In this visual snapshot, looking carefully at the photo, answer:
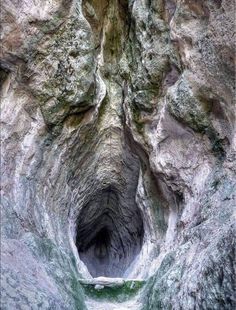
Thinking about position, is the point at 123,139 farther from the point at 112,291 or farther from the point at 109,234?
the point at 109,234

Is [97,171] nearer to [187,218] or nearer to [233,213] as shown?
[187,218]

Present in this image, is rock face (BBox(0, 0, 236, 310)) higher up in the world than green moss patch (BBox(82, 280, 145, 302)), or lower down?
higher up

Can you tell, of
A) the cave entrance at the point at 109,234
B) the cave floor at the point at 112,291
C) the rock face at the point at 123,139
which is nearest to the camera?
the rock face at the point at 123,139

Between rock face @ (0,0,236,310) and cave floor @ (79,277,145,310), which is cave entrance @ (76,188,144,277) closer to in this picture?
rock face @ (0,0,236,310)

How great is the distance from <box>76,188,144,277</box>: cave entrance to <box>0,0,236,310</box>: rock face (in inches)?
52.9

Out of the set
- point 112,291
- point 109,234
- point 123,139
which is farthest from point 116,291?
point 109,234

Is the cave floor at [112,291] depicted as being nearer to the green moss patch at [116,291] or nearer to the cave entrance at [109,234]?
the green moss patch at [116,291]

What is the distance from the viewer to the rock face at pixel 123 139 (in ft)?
15.2

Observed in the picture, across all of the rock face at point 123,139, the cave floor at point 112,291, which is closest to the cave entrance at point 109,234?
the rock face at point 123,139

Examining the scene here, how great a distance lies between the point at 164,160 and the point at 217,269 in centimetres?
334

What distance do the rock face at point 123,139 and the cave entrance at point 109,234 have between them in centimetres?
134

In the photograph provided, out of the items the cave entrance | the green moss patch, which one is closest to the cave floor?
the green moss patch

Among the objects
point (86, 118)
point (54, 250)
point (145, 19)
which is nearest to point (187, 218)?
point (54, 250)

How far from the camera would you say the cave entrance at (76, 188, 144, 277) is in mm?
9758
